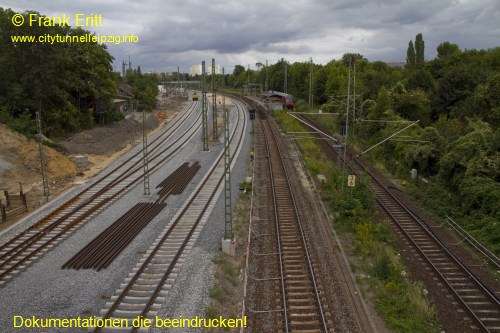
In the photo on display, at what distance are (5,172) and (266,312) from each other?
22.9 m

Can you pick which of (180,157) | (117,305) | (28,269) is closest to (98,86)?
(180,157)

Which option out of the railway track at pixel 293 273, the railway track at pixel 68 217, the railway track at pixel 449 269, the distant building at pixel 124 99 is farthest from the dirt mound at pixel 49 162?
the distant building at pixel 124 99

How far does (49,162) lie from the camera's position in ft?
96.8

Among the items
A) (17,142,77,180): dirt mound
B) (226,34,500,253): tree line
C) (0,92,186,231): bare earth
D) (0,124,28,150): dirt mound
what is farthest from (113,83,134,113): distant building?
(226,34,500,253): tree line

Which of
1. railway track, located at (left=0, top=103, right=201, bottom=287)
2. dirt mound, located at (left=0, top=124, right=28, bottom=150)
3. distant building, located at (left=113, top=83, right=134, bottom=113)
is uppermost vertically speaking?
distant building, located at (left=113, top=83, right=134, bottom=113)

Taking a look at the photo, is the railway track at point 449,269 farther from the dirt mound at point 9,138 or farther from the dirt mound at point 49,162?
the dirt mound at point 9,138

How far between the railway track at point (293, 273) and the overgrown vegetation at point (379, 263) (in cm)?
195

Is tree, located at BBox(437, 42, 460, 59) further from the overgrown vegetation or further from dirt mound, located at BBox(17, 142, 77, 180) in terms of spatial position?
dirt mound, located at BBox(17, 142, 77, 180)

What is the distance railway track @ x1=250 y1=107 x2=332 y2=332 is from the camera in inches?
466

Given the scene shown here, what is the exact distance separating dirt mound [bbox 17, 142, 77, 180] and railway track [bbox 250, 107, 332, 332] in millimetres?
15042

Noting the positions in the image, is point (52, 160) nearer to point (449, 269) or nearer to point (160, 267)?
point (160, 267)

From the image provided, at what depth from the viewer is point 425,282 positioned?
15.2 metres

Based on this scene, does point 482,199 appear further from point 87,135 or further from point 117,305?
point 87,135

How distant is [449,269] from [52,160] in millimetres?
26598
